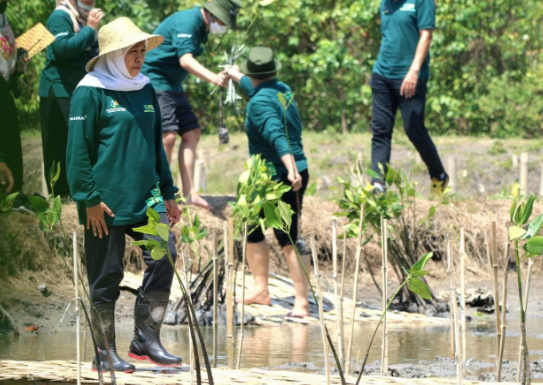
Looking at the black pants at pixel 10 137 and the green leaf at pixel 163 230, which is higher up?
the black pants at pixel 10 137

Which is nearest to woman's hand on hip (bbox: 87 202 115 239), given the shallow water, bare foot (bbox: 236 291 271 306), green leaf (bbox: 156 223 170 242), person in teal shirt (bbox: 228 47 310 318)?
the shallow water

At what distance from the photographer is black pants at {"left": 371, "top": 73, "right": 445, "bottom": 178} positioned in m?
7.79

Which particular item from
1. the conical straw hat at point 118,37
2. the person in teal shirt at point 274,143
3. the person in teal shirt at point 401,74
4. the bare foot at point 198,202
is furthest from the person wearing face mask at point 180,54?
the conical straw hat at point 118,37

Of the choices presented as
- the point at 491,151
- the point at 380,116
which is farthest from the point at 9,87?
the point at 491,151

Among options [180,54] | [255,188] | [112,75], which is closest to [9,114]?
[112,75]

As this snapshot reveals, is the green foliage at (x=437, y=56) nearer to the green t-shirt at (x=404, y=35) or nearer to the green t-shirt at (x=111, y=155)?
the green t-shirt at (x=404, y=35)

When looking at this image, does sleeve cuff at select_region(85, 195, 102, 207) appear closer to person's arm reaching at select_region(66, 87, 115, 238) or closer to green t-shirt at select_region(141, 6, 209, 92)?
person's arm reaching at select_region(66, 87, 115, 238)

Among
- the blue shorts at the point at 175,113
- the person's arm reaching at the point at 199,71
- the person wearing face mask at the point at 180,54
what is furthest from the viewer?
the blue shorts at the point at 175,113

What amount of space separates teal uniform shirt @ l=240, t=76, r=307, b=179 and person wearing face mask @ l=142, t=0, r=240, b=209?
51cm

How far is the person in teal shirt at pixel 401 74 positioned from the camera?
7777 millimetres

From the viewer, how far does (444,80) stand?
68.3ft

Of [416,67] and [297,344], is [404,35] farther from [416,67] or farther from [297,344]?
[297,344]

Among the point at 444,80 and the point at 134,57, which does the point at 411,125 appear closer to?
the point at 134,57

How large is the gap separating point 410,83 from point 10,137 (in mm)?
3407
